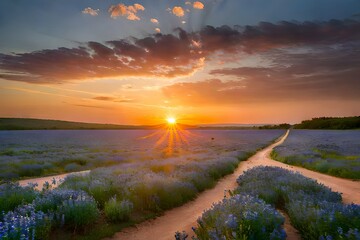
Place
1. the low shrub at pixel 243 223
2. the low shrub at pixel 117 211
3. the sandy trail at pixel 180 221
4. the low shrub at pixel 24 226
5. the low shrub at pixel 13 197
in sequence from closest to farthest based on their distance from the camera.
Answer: the low shrub at pixel 24 226 < the low shrub at pixel 243 223 < the sandy trail at pixel 180 221 < the low shrub at pixel 13 197 < the low shrub at pixel 117 211

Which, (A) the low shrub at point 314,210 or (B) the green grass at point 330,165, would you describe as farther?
(B) the green grass at point 330,165

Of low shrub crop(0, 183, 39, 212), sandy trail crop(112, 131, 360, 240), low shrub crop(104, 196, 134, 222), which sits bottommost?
sandy trail crop(112, 131, 360, 240)

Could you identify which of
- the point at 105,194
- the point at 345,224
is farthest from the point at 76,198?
the point at 345,224

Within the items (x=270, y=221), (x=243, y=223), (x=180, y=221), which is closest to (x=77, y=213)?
(x=180, y=221)

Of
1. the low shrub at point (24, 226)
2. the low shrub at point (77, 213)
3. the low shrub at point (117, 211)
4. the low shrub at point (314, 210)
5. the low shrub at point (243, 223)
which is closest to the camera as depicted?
the low shrub at point (24, 226)

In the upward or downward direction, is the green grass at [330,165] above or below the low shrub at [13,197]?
below

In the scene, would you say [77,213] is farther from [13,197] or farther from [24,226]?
[13,197]

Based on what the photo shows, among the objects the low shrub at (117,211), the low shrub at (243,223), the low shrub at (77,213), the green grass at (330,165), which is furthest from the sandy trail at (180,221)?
the green grass at (330,165)

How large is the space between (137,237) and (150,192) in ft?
9.16

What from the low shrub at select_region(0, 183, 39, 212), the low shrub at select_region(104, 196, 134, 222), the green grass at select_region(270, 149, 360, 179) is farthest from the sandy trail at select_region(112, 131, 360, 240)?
the green grass at select_region(270, 149, 360, 179)

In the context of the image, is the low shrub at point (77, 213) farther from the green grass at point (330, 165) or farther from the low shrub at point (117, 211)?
the green grass at point (330, 165)

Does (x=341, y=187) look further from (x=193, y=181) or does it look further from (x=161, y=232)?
(x=161, y=232)

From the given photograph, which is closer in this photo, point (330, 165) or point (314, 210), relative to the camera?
point (314, 210)

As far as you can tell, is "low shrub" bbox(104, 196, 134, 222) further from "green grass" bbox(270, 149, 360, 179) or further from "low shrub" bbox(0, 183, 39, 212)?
"green grass" bbox(270, 149, 360, 179)
